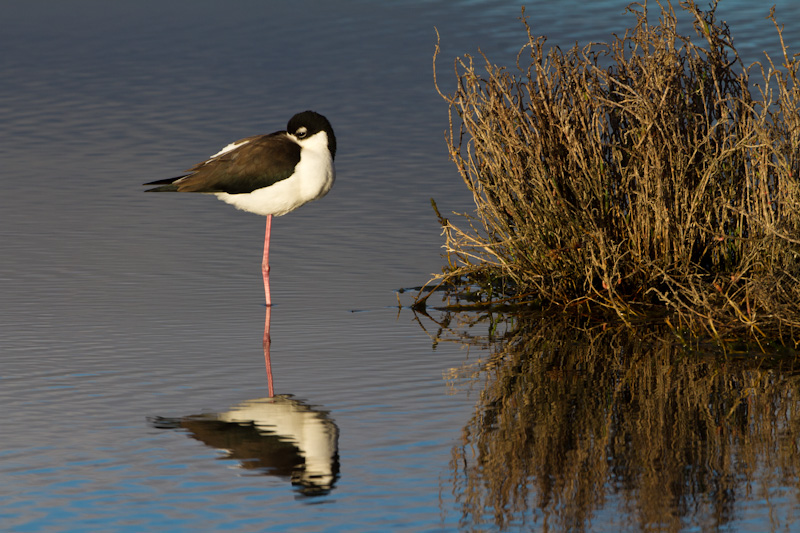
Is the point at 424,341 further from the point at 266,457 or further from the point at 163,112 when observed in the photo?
the point at 163,112

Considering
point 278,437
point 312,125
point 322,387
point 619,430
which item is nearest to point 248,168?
point 312,125

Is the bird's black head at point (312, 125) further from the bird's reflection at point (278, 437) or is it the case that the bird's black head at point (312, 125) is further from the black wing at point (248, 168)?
the bird's reflection at point (278, 437)

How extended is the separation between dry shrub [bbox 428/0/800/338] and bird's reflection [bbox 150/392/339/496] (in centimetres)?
237

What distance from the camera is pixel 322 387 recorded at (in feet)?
20.9

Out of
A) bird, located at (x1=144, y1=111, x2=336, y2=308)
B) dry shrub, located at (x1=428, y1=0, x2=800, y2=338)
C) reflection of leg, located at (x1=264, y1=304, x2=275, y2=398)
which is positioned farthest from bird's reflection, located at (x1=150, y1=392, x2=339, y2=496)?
bird, located at (x1=144, y1=111, x2=336, y2=308)

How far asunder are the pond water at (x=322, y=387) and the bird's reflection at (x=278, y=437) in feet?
0.05

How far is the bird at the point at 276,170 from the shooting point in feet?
28.8

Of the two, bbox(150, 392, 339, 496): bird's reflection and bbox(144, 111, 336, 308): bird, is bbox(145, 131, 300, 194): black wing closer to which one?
bbox(144, 111, 336, 308): bird

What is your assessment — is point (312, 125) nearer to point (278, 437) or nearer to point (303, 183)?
point (303, 183)

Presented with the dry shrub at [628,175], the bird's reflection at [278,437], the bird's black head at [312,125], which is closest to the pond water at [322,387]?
the bird's reflection at [278,437]

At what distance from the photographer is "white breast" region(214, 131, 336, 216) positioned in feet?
28.8

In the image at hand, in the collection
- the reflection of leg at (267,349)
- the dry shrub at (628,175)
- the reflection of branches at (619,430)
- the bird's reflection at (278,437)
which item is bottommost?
the reflection of branches at (619,430)

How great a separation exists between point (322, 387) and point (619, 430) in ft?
5.10

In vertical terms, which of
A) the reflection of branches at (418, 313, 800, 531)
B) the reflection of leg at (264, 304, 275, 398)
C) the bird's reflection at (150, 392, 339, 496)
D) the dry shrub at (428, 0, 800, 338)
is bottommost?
the reflection of branches at (418, 313, 800, 531)
